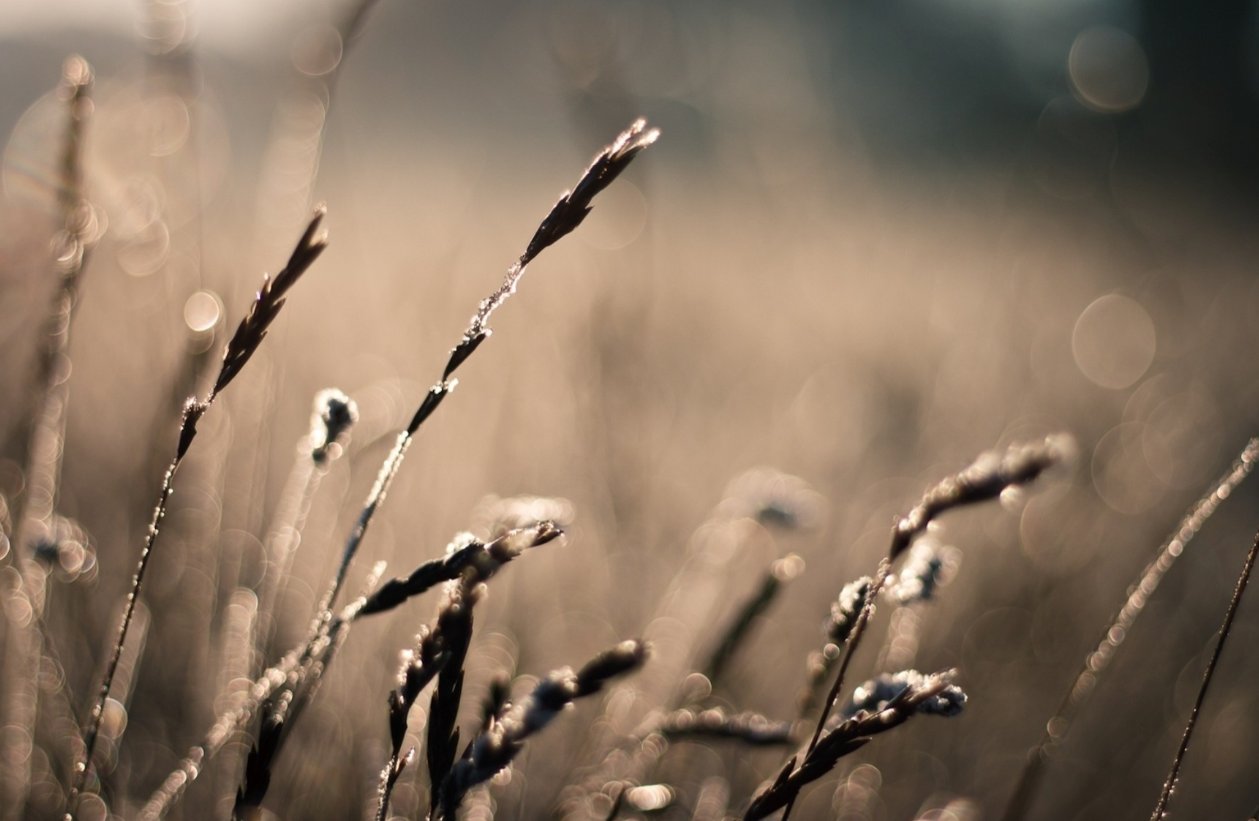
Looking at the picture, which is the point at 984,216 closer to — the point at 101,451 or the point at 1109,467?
the point at 1109,467

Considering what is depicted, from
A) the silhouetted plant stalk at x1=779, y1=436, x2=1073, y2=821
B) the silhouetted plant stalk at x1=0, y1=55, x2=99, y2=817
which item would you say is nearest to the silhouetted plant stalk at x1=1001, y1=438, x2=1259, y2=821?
the silhouetted plant stalk at x1=779, y1=436, x2=1073, y2=821

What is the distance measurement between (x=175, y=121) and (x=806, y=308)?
321 centimetres

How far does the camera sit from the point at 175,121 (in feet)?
5.09

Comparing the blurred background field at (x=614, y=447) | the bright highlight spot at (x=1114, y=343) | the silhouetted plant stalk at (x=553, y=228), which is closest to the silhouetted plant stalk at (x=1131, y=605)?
the blurred background field at (x=614, y=447)

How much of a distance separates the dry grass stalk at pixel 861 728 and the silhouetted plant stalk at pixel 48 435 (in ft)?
2.05

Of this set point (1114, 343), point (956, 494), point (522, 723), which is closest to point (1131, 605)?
point (956, 494)

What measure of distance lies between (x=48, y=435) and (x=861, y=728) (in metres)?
0.75

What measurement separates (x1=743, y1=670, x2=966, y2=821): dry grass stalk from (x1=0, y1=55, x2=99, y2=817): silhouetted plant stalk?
2.05 feet

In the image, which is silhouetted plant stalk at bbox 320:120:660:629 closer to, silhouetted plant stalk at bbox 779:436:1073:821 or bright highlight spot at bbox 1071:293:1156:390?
silhouetted plant stalk at bbox 779:436:1073:821

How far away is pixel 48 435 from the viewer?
0.85m

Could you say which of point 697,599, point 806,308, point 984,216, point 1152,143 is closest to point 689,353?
point 806,308

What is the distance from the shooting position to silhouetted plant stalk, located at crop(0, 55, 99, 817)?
2.44ft

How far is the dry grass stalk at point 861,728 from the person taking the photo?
0.49 meters

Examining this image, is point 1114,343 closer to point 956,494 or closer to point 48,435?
point 956,494
